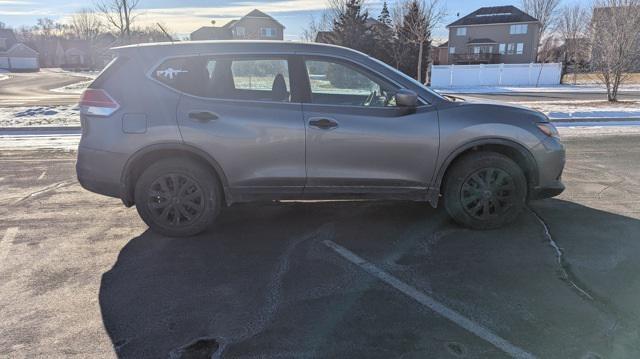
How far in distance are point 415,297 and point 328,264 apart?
889 millimetres

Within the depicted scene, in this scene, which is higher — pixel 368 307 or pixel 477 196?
pixel 477 196

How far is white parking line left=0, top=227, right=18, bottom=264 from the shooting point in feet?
14.9

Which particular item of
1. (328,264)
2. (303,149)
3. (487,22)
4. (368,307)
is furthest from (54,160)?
(487,22)

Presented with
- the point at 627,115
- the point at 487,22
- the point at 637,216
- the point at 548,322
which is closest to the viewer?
the point at 548,322

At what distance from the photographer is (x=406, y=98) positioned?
4527 mm

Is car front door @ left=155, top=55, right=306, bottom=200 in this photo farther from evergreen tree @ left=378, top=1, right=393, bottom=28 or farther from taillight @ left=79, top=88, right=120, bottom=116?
evergreen tree @ left=378, top=1, right=393, bottom=28

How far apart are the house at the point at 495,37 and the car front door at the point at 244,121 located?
189 feet

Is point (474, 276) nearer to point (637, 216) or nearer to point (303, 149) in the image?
point (303, 149)

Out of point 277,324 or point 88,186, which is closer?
point 277,324

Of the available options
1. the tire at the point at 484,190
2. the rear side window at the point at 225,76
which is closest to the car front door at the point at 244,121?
the rear side window at the point at 225,76

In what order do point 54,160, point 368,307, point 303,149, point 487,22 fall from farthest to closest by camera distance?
point 487,22
point 54,160
point 303,149
point 368,307

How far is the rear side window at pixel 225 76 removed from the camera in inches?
185

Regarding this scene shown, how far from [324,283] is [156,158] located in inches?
85.1

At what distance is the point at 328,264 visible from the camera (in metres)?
4.25
